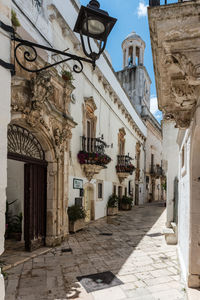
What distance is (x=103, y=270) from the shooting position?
456cm

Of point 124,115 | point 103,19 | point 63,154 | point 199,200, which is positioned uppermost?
point 124,115

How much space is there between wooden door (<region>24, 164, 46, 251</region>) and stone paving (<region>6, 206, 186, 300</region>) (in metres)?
0.58

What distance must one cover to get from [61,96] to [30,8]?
2.46 meters

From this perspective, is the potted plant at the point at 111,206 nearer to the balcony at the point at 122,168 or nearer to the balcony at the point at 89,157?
the balcony at the point at 122,168

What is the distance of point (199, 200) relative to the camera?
11.6 feet

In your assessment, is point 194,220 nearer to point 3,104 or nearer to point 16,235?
point 3,104

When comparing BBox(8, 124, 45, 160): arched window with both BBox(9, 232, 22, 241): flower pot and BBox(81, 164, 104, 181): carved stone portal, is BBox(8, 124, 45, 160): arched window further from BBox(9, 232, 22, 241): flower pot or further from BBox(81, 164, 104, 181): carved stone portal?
BBox(81, 164, 104, 181): carved stone portal

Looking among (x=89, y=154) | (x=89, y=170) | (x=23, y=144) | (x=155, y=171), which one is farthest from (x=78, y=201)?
(x=155, y=171)

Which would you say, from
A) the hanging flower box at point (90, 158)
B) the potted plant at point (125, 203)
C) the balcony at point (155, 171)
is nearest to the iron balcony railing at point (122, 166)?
the potted plant at point (125, 203)

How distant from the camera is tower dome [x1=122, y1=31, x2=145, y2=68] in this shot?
968 inches

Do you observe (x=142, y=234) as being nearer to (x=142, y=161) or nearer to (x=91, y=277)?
(x=91, y=277)

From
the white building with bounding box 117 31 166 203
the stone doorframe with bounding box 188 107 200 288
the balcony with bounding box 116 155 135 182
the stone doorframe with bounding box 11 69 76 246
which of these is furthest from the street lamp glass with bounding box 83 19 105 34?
the white building with bounding box 117 31 166 203

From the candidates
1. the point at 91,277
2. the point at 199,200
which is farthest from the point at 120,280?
the point at 199,200

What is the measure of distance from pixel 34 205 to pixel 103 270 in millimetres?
2506
